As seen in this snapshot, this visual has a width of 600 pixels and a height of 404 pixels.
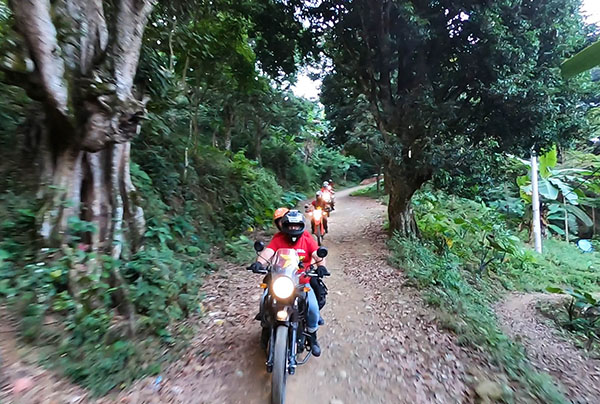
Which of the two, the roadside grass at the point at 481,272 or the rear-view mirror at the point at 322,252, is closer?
the rear-view mirror at the point at 322,252

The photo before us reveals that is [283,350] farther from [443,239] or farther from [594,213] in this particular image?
[594,213]

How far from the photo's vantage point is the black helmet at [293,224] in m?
3.76

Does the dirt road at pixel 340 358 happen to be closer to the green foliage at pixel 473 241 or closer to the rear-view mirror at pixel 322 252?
the rear-view mirror at pixel 322 252

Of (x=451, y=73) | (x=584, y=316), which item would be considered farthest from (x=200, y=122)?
(x=584, y=316)

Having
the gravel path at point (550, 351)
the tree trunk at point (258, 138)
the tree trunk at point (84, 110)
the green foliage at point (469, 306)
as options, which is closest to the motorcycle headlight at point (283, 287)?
the tree trunk at point (84, 110)

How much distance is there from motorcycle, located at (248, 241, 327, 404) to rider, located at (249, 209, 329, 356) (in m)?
0.19

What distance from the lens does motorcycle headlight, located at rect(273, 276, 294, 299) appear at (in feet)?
10.2

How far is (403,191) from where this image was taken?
380 inches

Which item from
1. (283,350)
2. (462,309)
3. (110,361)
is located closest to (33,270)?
(110,361)

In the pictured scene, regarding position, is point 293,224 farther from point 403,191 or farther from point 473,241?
point 473,241

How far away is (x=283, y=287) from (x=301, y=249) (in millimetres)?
821

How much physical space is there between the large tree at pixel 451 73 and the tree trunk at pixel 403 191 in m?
0.03

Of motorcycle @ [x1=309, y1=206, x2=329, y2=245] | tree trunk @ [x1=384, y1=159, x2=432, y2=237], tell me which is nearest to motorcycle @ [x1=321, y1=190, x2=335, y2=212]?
motorcycle @ [x1=309, y1=206, x2=329, y2=245]

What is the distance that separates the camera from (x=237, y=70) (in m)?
10.4
